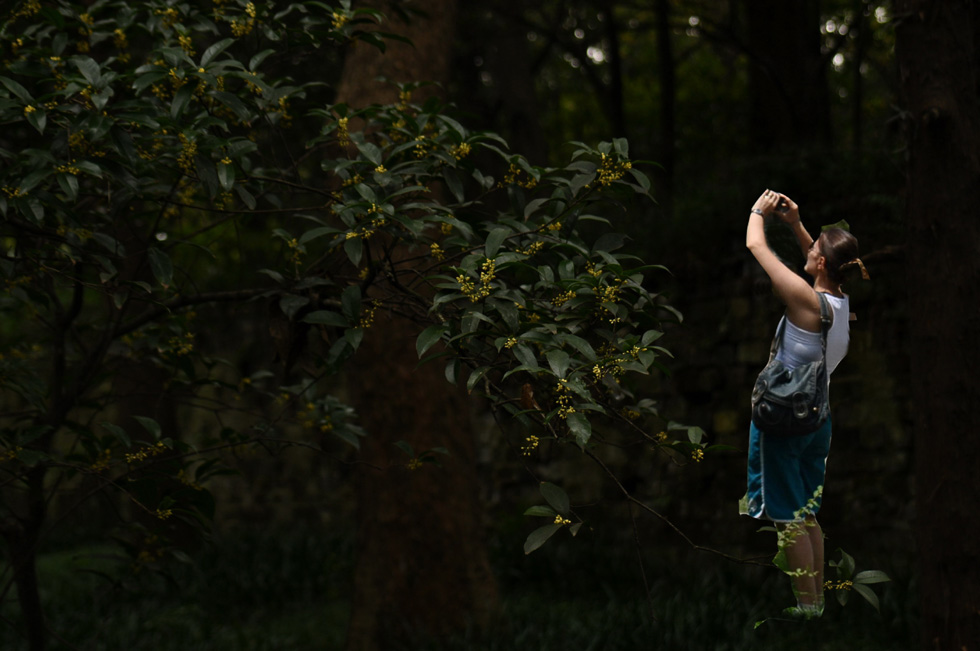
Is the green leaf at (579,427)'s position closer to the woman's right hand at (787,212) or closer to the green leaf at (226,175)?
the woman's right hand at (787,212)

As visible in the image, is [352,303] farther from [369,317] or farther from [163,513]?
[163,513]

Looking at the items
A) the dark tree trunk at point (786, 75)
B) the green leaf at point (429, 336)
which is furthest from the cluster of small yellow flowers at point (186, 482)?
the dark tree trunk at point (786, 75)

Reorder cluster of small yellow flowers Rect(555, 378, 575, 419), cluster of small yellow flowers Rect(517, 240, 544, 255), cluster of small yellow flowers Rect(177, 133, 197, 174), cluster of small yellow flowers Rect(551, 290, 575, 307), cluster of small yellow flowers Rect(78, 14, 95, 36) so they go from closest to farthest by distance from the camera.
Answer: cluster of small yellow flowers Rect(555, 378, 575, 419), cluster of small yellow flowers Rect(551, 290, 575, 307), cluster of small yellow flowers Rect(517, 240, 544, 255), cluster of small yellow flowers Rect(177, 133, 197, 174), cluster of small yellow flowers Rect(78, 14, 95, 36)

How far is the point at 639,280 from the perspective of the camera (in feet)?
10.6

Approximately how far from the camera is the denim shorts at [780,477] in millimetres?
1916

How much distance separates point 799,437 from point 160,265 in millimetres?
2785

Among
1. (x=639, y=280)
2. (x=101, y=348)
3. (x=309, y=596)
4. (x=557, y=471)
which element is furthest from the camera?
(x=557, y=471)

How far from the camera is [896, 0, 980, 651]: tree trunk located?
3502 millimetres

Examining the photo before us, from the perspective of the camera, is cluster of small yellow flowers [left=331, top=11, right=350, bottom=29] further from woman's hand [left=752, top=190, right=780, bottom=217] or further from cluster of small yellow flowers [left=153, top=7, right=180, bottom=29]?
woman's hand [left=752, top=190, right=780, bottom=217]

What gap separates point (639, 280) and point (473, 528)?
14.1 feet

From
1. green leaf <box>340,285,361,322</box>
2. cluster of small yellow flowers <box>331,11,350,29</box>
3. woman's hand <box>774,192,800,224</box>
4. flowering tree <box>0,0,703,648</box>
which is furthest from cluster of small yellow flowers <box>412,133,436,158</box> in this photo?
woman's hand <box>774,192,800,224</box>

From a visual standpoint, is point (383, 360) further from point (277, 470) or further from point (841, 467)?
point (277, 470)

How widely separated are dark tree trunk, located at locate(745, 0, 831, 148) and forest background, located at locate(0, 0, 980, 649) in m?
0.04

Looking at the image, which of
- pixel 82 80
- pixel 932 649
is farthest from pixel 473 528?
pixel 82 80
